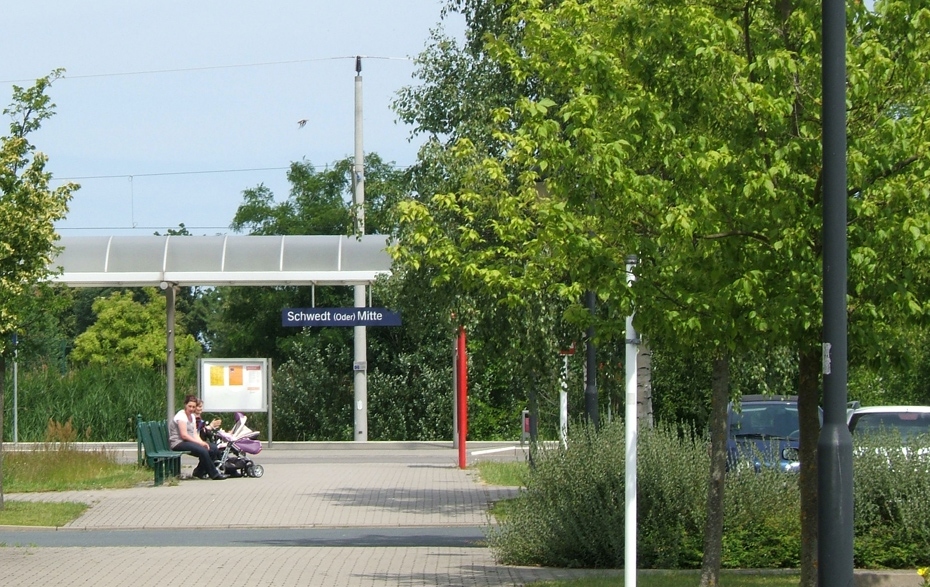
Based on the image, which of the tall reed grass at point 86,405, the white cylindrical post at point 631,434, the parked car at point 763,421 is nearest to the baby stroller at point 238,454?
the parked car at point 763,421

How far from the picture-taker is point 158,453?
68.2ft

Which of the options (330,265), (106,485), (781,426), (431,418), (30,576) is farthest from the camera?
(431,418)

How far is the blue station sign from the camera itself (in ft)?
94.6

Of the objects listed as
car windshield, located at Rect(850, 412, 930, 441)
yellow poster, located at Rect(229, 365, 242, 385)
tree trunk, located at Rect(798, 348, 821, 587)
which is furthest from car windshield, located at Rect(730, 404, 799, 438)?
yellow poster, located at Rect(229, 365, 242, 385)

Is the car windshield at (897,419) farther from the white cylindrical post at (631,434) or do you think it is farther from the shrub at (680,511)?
the white cylindrical post at (631,434)

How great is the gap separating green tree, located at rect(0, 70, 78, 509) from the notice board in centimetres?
1293

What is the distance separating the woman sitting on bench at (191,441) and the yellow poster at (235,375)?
26.2ft

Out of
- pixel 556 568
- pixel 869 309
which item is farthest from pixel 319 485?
pixel 869 309

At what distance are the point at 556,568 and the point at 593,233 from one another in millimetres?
3823

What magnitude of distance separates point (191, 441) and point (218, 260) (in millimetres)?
6631

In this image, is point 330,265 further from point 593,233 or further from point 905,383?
point 593,233

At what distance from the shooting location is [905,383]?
2956 cm

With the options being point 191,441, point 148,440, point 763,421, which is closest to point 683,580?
point 763,421

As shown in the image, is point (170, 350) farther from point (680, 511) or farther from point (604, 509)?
point (680, 511)
